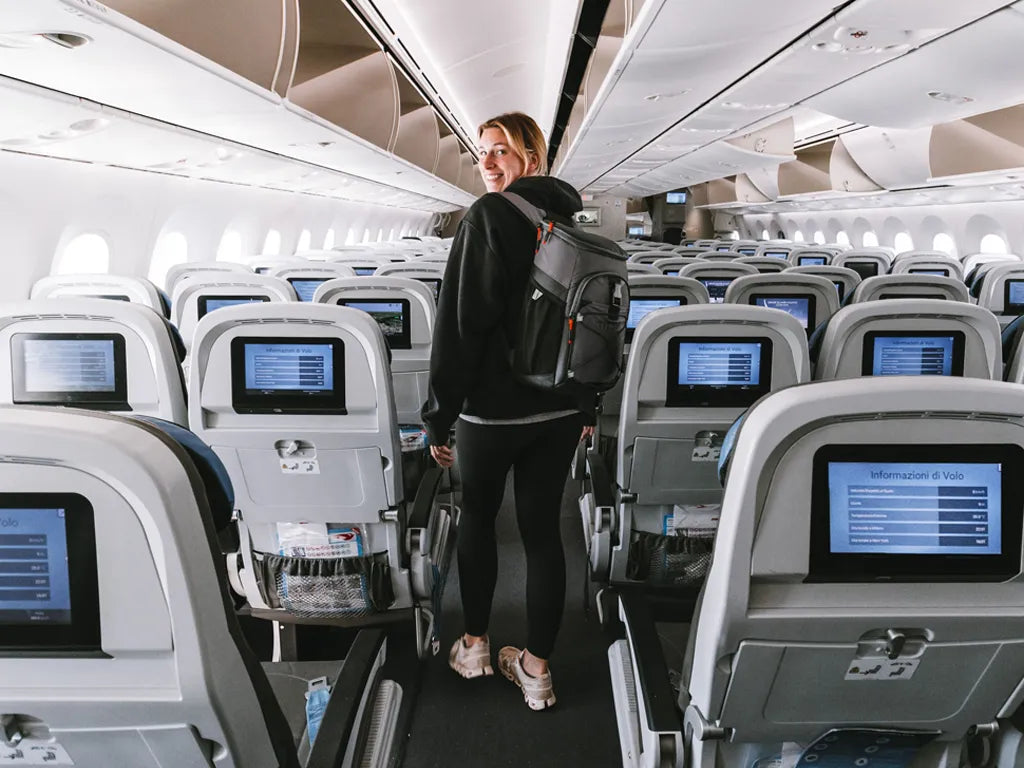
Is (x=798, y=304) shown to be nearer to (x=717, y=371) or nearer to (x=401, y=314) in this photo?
(x=717, y=371)

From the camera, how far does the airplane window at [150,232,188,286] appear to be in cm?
859

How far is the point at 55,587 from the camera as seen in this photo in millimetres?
1098

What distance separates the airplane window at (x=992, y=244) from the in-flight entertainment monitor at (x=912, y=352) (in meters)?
9.39

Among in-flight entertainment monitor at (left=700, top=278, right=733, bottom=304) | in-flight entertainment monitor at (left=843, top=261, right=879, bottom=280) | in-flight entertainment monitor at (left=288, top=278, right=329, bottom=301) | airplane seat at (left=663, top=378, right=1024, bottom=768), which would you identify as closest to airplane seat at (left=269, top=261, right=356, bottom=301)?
in-flight entertainment monitor at (left=288, top=278, right=329, bottom=301)

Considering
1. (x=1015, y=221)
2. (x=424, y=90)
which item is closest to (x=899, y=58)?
(x=424, y=90)

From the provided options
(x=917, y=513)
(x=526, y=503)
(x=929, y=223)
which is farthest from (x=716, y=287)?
(x=929, y=223)

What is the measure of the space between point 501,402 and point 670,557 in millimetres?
1056

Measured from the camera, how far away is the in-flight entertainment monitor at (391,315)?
A: 4449mm

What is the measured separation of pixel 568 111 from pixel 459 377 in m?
10.6

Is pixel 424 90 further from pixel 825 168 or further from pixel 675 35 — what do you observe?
pixel 825 168

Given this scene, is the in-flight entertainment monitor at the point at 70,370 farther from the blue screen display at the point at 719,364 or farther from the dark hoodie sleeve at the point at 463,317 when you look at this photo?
the blue screen display at the point at 719,364

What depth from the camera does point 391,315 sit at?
447 cm

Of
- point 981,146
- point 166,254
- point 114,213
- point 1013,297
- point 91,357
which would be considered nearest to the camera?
point 91,357

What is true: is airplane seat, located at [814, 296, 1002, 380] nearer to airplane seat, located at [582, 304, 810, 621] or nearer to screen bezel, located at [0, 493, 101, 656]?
airplane seat, located at [582, 304, 810, 621]
